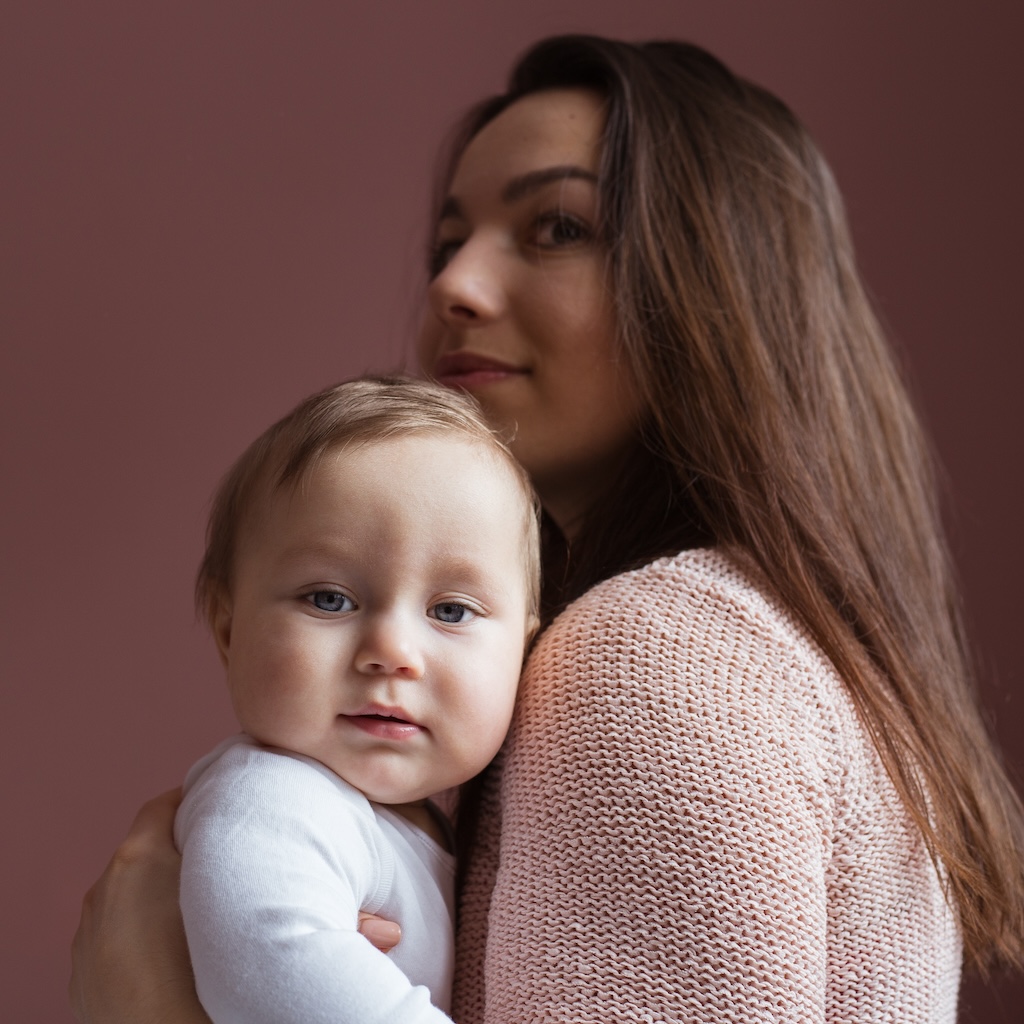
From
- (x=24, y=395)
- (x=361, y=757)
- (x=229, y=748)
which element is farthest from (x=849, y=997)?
(x=24, y=395)

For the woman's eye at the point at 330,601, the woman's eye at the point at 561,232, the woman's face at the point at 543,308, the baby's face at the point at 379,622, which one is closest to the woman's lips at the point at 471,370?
the woman's face at the point at 543,308

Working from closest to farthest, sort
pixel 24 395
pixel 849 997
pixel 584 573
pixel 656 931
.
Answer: pixel 656 931 < pixel 849 997 < pixel 584 573 < pixel 24 395

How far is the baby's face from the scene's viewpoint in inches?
40.9

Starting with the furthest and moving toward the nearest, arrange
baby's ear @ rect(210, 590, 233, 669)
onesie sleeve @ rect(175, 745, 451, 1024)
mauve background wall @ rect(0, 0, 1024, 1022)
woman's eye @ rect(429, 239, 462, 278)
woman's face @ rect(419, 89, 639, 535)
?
mauve background wall @ rect(0, 0, 1024, 1022) < woman's eye @ rect(429, 239, 462, 278) < woman's face @ rect(419, 89, 639, 535) < baby's ear @ rect(210, 590, 233, 669) < onesie sleeve @ rect(175, 745, 451, 1024)

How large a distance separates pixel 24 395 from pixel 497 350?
100 cm

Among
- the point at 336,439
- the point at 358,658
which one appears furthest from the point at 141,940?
the point at 336,439

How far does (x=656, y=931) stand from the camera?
0.98 m

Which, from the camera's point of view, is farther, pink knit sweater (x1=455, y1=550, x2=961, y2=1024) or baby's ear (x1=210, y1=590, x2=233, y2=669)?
baby's ear (x1=210, y1=590, x2=233, y2=669)

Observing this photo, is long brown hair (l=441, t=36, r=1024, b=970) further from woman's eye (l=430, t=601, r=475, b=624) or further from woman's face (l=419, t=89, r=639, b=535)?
woman's eye (l=430, t=601, r=475, b=624)

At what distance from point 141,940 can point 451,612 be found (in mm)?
421

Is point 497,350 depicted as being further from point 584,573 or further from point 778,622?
point 778,622

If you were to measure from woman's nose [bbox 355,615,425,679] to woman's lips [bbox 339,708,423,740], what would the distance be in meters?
0.03

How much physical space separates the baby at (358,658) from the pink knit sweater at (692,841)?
0.07 m

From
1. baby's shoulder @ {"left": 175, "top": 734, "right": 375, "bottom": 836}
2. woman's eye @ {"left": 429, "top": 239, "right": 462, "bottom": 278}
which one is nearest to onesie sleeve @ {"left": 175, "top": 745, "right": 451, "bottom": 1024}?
baby's shoulder @ {"left": 175, "top": 734, "right": 375, "bottom": 836}
